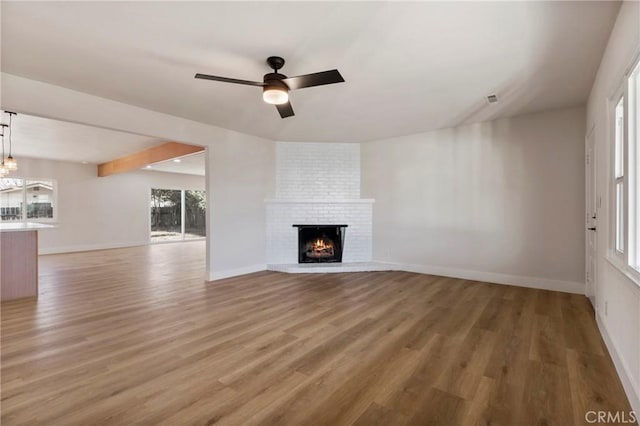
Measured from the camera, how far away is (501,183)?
463 cm

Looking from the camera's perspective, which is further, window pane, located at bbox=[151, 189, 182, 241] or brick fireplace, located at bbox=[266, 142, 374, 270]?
window pane, located at bbox=[151, 189, 182, 241]

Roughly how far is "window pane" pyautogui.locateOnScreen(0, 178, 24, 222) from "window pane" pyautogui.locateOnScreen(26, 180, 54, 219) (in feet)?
0.53

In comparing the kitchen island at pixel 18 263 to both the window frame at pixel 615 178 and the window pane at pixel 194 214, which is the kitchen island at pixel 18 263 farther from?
the window pane at pixel 194 214

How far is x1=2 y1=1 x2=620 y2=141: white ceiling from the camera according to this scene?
2.11 m

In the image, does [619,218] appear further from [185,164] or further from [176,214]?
[176,214]

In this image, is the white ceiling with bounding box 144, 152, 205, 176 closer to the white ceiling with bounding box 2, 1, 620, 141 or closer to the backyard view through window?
the backyard view through window

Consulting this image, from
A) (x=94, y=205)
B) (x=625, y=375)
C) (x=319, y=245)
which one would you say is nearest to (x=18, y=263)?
(x=319, y=245)

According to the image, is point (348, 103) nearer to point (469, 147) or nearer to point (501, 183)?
point (469, 147)

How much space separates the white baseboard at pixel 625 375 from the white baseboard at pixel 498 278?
1.78 m

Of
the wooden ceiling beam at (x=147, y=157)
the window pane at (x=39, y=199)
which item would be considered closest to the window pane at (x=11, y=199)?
the window pane at (x=39, y=199)

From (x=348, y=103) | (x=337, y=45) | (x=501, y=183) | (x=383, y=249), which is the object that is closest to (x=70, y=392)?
(x=337, y=45)

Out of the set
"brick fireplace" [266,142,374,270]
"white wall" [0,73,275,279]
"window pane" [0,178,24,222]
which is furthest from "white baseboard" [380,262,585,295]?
"window pane" [0,178,24,222]

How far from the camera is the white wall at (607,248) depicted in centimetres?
178

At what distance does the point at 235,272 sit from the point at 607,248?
16.1 feet
